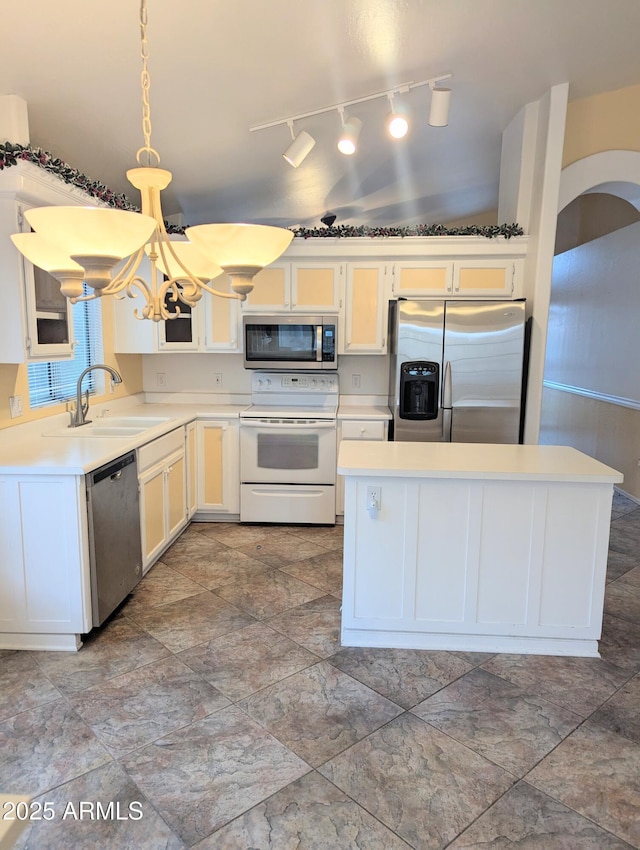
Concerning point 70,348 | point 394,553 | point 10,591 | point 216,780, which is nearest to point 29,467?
point 10,591

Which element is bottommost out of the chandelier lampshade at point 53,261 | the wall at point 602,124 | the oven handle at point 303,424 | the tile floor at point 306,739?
the tile floor at point 306,739

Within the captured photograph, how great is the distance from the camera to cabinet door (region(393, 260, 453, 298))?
14.3ft

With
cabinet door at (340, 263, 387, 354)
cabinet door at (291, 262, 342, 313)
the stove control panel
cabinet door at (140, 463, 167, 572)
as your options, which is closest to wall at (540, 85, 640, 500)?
cabinet door at (340, 263, 387, 354)

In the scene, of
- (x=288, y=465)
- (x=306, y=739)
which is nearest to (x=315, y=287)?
(x=288, y=465)

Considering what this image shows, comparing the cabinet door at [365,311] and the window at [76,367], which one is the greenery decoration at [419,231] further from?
the window at [76,367]

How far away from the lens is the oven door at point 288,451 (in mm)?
4332

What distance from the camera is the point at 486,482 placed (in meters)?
2.59

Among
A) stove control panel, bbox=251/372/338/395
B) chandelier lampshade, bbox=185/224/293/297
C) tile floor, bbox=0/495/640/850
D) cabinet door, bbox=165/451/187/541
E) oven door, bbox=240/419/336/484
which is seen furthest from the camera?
stove control panel, bbox=251/372/338/395

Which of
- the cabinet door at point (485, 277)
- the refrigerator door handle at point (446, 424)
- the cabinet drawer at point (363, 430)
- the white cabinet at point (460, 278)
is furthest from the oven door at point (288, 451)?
the cabinet door at point (485, 277)

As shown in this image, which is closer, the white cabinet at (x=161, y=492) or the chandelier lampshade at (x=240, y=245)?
the chandelier lampshade at (x=240, y=245)

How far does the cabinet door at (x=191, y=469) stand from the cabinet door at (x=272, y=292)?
106 cm

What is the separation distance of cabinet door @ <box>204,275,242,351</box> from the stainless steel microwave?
13cm

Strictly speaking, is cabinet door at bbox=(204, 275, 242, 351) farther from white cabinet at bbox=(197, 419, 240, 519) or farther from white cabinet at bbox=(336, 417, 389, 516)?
white cabinet at bbox=(336, 417, 389, 516)

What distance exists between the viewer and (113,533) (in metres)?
2.90
